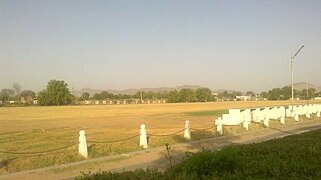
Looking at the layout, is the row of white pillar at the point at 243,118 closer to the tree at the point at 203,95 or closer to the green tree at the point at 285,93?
the tree at the point at 203,95

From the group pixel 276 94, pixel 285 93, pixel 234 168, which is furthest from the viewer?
pixel 276 94

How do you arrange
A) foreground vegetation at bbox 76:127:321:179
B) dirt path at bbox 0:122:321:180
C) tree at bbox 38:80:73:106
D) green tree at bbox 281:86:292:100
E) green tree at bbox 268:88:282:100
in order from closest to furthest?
foreground vegetation at bbox 76:127:321:179 < dirt path at bbox 0:122:321:180 < tree at bbox 38:80:73:106 < green tree at bbox 281:86:292:100 < green tree at bbox 268:88:282:100

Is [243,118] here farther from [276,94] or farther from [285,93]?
[276,94]

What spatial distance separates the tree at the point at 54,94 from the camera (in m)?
136

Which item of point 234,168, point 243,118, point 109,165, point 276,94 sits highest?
point 276,94

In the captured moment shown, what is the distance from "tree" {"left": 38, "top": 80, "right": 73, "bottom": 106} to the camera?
136 m

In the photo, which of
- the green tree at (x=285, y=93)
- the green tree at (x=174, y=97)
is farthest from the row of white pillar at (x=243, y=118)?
the green tree at (x=285, y=93)

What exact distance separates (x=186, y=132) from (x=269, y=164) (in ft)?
45.9

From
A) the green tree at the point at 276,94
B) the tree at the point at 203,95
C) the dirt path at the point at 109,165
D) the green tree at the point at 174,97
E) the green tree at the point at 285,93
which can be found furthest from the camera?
the green tree at the point at 276,94

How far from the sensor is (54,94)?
452 feet

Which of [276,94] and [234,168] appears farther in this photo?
[276,94]

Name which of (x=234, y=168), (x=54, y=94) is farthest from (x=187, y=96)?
(x=234, y=168)

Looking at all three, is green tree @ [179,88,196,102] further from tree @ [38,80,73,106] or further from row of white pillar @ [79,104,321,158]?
row of white pillar @ [79,104,321,158]

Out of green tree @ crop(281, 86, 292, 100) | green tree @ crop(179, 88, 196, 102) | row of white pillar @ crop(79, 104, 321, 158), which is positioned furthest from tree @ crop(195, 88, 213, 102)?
row of white pillar @ crop(79, 104, 321, 158)
